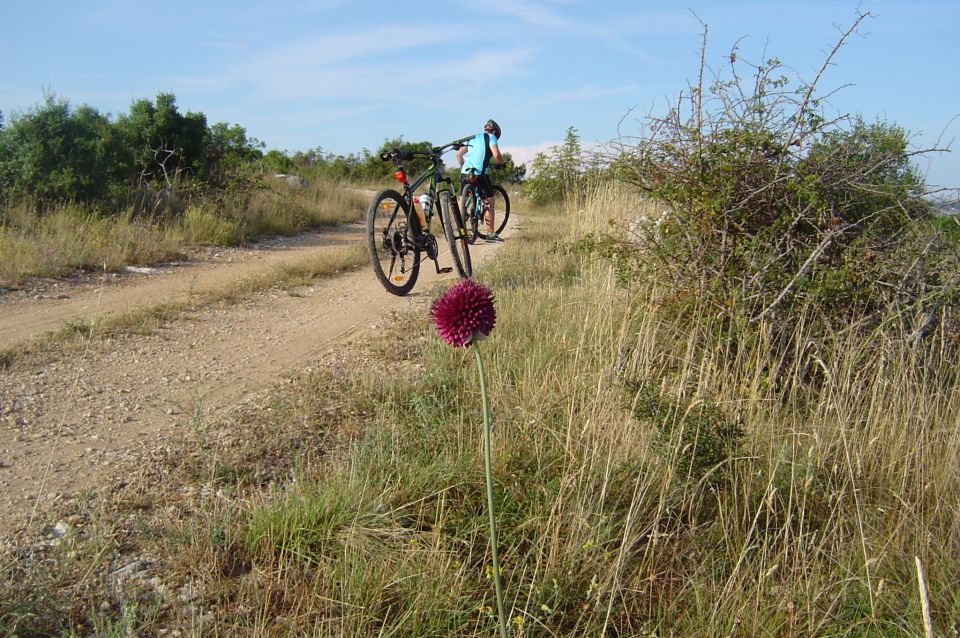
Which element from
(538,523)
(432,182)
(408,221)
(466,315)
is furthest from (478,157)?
(466,315)

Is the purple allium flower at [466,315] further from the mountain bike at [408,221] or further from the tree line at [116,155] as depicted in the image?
the tree line at [116,155]

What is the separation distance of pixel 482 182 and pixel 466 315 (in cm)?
838

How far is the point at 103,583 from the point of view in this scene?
2441 mm

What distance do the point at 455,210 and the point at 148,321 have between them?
10.3 feet

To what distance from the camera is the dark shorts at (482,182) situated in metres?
10.1

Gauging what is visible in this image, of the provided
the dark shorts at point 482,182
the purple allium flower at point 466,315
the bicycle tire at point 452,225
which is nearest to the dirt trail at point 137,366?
the bicycle tire at point 452,225

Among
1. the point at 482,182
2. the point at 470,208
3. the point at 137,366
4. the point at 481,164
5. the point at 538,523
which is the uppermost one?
the point at 481,164

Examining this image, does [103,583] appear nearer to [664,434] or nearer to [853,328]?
[664,434]

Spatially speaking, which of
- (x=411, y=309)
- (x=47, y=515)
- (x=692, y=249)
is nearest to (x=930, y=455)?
(x=692, y=249)

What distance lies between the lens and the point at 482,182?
10164mm

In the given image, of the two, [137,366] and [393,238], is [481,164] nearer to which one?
[393,238]

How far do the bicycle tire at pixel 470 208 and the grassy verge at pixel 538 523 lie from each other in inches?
239

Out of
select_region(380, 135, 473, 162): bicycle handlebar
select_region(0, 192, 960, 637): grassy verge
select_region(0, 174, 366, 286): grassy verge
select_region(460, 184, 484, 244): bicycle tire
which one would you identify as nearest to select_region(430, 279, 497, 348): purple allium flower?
select_region(0, 192, 960, 637): grassy verge

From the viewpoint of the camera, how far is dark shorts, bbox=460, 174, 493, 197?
33.0ft
